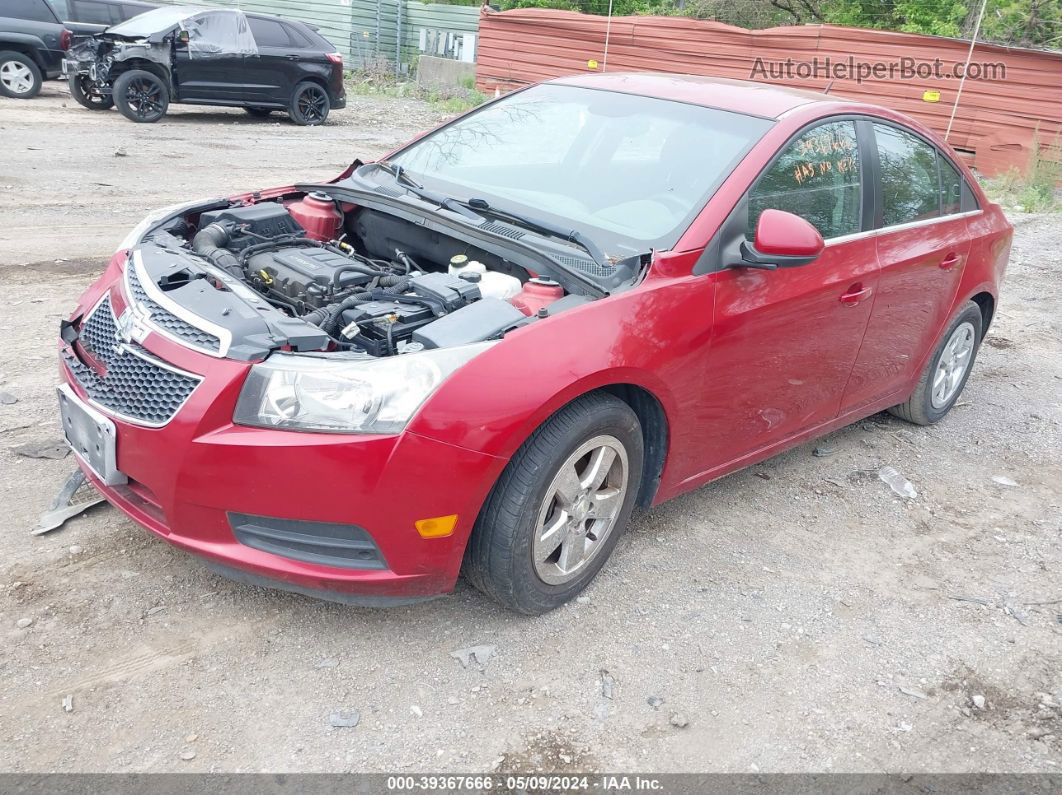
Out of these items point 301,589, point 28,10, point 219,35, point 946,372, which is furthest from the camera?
point 28,10

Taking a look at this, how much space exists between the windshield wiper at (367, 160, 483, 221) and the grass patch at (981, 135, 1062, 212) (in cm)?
1082

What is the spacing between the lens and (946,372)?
5203 mm

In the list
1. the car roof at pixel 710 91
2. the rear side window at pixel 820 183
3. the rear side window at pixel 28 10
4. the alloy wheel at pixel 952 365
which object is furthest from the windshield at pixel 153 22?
the alloy wheel at pixel 952 365

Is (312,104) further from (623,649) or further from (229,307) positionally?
(623,649)

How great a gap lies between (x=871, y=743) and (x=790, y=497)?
1.61 metres

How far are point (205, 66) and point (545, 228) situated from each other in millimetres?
11828

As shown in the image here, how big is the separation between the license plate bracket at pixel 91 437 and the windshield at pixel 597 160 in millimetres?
1734

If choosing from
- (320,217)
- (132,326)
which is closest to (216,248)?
(320,217)

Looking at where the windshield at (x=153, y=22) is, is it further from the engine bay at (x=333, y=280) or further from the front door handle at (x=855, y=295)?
the front door handle at (x=855, y=295)

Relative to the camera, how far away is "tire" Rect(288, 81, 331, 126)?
1462 centimetres

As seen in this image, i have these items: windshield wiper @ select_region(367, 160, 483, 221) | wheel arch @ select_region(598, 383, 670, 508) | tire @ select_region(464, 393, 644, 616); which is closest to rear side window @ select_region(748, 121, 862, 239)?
wheel arch @ select_region(598, 383, 670, 508)

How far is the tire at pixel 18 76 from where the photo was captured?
45.0 ft

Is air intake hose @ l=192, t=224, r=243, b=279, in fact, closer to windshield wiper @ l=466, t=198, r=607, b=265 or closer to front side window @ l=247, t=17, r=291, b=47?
windshield wiper @ l=466, t=198, r=607, b=265

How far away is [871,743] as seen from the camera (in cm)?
281
